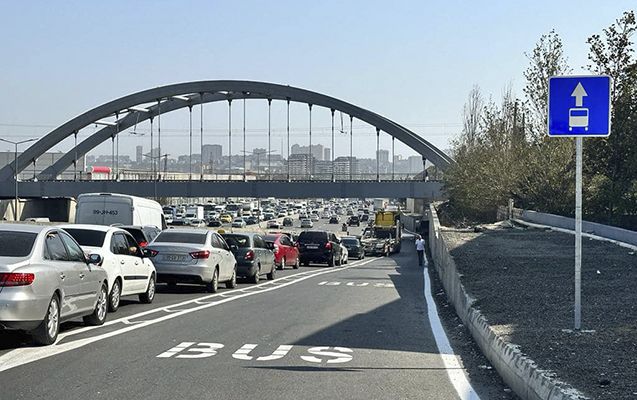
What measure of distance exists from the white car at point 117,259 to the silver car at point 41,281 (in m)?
2.57

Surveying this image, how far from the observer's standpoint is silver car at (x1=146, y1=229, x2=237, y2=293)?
22.3m

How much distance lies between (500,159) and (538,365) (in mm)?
54237

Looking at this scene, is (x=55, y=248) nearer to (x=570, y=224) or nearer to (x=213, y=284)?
(x=213, y=284)

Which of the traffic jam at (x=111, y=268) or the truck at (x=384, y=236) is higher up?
the traffic jam at (x=111, y=268)

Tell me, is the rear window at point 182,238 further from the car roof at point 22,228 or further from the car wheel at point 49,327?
the car wheel at point 49,327

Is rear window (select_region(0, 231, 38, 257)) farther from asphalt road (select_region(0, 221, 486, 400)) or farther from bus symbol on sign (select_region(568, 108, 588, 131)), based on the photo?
bus symbol on sign (select_region(568, 108, 588, 131))

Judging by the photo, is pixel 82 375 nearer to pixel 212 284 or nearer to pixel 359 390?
pixel 359 390

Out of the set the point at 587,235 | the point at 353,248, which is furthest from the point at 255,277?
the point at 353,248

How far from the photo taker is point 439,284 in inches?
1211

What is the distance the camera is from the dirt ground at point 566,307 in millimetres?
9383

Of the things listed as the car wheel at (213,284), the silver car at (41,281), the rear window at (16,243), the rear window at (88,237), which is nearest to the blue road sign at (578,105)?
the silver car at (41,281)

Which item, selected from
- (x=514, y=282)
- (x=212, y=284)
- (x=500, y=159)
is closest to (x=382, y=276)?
(x=212, y=284)

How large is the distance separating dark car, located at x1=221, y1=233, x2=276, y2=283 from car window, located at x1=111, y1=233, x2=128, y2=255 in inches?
353

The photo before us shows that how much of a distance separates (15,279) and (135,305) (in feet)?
25.5
